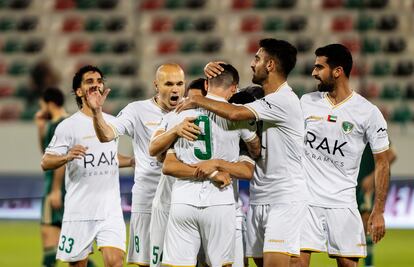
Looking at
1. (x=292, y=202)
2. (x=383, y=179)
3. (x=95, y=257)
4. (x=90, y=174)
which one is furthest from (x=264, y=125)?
(x=95, y=257)

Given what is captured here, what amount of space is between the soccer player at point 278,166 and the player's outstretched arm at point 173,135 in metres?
0.61

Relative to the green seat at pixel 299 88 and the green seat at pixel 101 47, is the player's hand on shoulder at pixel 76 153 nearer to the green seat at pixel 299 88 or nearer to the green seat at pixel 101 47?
the green seat at pixel 299 88

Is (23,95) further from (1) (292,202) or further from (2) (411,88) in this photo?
(1) (292,202)

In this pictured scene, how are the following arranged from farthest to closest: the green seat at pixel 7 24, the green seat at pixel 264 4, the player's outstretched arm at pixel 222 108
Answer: the green seat at pixel 7 24 → the green seat at pixel 264 4 → the player's outstretched arm at pixel 222 108

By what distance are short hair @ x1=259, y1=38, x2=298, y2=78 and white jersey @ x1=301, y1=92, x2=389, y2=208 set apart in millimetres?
807

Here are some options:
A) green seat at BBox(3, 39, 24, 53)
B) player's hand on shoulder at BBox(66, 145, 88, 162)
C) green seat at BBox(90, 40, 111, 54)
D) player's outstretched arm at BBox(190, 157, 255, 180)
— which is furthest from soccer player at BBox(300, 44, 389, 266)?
green seat at BBox(3, 39, 24, 53)

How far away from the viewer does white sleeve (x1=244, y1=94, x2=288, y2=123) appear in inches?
283

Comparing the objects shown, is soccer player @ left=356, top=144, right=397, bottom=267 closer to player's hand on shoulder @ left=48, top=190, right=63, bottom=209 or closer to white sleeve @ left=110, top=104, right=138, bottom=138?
player's hand on shoulder @ left=48, top=190, right=63, bottom=209

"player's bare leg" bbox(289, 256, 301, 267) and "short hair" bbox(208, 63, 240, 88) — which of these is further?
"player's bare leg" bbox(289, 256, 301, 267)

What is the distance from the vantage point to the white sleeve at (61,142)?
8555 millimetres

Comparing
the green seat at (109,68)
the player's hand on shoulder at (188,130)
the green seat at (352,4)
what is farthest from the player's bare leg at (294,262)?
the green seat at (352,4)

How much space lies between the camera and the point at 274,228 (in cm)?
738

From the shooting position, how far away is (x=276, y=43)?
7.43 m

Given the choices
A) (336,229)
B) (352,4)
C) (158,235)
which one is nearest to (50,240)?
(158,235)
